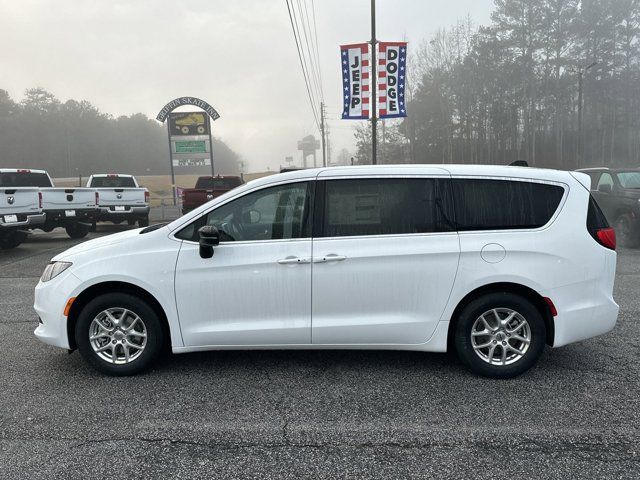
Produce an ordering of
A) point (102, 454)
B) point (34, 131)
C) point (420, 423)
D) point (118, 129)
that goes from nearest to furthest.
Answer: point (102, 454), point (420, 423), point (34, 131), point (118, 129)

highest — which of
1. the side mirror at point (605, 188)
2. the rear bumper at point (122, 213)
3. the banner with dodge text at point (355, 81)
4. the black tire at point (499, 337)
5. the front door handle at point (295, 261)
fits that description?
the banner with dodge text at point (355, 81)

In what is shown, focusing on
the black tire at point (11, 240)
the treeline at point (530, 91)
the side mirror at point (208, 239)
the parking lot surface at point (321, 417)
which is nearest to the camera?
the parking lot surface at point (321, 417)

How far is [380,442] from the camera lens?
9.46 feet

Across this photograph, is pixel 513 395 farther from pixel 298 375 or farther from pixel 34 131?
pixel 34 131

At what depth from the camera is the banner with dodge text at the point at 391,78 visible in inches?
567

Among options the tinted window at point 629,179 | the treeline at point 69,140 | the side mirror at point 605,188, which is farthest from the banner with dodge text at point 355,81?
the treeline at point 69,140

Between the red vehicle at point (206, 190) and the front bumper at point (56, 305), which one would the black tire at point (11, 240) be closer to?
the red vehicle at point (206, 190)

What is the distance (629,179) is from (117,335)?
37.5ft

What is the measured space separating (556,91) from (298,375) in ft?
170

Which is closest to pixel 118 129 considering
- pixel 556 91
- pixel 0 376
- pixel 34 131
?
pixel 34 131

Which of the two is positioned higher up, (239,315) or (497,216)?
(497,216)

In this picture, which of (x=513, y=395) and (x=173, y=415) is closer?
(x=173, y=415)

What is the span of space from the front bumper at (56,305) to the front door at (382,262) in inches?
78.8

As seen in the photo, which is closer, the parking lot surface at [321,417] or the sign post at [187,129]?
the parking lot surface at [321,417]
